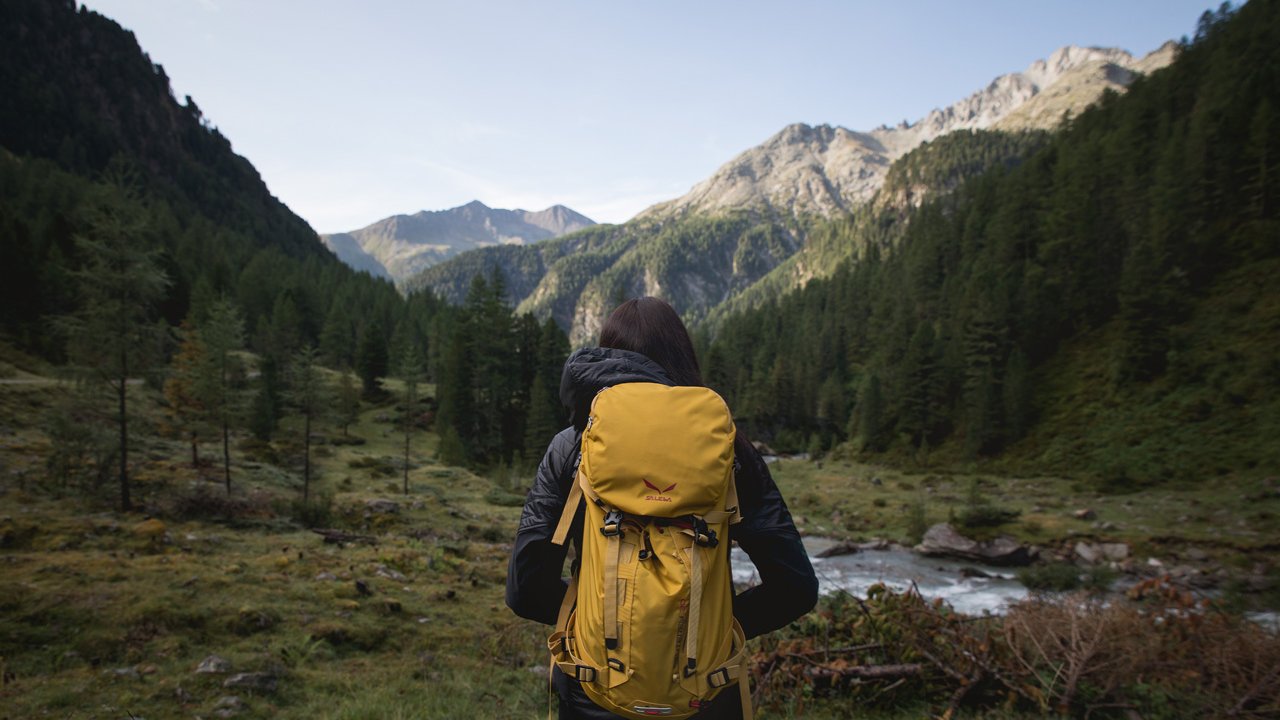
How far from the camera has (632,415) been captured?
206 centimetres

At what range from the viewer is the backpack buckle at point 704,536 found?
6.51 ft

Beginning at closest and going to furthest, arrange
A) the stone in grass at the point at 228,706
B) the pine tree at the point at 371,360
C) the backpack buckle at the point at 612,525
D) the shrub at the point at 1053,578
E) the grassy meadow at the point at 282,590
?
the backpack buckle at the point at 612,525
the stone in grass at the point at 228,706
the grassy meadow at the point at 282,590
the shrub at the point at 1053,578
the pine tree at the point at 371,360

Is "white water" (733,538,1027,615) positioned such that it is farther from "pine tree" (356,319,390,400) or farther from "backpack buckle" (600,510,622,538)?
"pine tree" (356,319,390,400)

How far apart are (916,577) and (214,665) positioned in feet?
76.0

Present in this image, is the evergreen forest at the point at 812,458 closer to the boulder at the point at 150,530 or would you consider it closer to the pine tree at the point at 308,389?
the boulder at the point at 150,530

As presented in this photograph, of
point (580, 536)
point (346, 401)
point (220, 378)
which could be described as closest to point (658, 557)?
point (580, 536)

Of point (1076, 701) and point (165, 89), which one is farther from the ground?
point (165, 89)

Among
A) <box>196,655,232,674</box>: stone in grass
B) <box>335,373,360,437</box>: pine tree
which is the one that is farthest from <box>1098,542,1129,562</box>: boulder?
<box>335,373,360,437</box>: pine tree

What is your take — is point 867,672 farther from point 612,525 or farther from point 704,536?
point 612,525

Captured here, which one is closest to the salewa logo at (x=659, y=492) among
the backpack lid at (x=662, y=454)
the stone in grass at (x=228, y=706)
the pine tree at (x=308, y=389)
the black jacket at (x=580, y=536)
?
the backpack lid at (x=662, y=454)

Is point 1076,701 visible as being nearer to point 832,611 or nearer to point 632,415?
point 832,611

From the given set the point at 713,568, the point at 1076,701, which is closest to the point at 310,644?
the point at 713,568

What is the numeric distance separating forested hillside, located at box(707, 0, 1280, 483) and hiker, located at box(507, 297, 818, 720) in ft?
121

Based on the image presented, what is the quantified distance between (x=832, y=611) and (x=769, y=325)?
314ft
